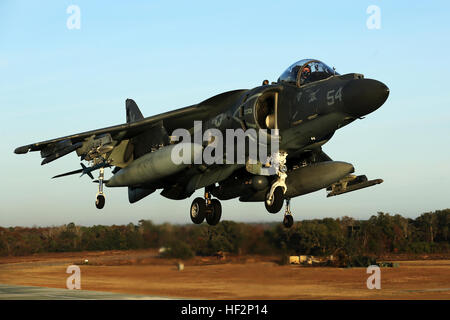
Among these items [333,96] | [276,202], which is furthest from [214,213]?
[333,96]

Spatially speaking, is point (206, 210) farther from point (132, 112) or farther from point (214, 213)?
point (132, 112)

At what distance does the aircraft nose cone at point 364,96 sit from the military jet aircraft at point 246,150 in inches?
0.9

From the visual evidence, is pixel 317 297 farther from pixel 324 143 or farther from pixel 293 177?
pixel 324 143

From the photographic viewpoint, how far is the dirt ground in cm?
1462

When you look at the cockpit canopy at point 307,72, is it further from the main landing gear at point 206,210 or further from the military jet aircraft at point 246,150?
the main landing gear at point 206,210

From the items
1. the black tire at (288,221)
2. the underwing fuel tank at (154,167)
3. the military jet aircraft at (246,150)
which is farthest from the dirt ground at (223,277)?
the underwing fuel tank at (154,167)

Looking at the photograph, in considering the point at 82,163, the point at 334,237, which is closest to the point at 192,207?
the point at 82,163

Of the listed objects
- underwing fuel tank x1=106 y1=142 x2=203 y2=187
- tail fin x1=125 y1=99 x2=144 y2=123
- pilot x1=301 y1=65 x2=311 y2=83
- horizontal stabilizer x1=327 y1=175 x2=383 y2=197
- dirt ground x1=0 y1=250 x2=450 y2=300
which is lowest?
dirt ground x1=0 y1=250 x2=450 y2=300

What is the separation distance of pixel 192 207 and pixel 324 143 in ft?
16.8

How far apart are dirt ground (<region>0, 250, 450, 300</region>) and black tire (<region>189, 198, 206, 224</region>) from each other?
1730mm

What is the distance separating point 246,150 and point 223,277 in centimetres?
366

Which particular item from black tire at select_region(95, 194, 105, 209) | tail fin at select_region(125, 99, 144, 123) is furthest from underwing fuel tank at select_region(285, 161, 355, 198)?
tail fin at select_region(125, 99, 144, 123)

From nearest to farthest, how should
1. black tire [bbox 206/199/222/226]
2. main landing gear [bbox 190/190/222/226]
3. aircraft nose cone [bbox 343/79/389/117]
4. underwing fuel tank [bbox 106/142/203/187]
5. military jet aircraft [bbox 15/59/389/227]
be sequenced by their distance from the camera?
aircraft nose cone [bbox 343/79/389/117]
military jet aircraft [bbox 15/59/389/227]
underwing fuel tank [bbox 106/142/203/187]
black tire [bbox 206/199/222/226]
main landing gear [bbox 190/190/222/226]

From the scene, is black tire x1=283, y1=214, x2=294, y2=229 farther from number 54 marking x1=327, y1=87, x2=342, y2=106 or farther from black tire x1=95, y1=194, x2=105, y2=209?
black tire x1=95, y1=194, x2=105, y2=209
